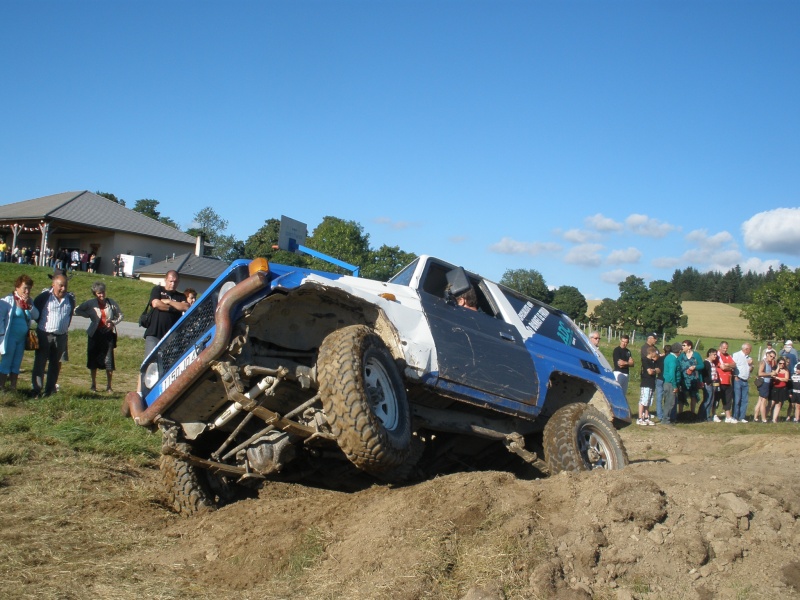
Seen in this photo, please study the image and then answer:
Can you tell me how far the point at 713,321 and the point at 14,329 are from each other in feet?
232

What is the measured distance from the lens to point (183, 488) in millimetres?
5734

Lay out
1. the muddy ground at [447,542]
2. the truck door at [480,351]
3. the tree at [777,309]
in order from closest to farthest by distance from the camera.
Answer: the muddy ground at [447,542] → the truck door at [480,351] → the tree at [777,309]

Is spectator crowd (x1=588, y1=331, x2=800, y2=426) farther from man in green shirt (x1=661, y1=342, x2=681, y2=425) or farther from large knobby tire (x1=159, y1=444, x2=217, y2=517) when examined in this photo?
large knobby tire (x1=159, y1=444, x2=217, y2=517)

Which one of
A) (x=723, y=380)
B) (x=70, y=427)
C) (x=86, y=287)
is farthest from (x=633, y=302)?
(x=70, y=427)

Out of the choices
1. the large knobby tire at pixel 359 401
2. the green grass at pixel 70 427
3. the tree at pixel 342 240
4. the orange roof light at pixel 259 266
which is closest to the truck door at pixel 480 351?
the large knobby tire at pixel 359 401

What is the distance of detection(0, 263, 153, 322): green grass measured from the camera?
26.0 meters

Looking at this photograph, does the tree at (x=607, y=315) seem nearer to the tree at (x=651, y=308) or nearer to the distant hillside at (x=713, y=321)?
the tree at (x=651, y=308)

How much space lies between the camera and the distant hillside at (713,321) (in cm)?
6283

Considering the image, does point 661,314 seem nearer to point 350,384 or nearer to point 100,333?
point 100,333

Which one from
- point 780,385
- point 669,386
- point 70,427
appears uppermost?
point 780,385

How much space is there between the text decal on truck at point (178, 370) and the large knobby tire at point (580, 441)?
10.6ft

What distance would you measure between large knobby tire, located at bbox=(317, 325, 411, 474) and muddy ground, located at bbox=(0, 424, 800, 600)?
0.42 metres

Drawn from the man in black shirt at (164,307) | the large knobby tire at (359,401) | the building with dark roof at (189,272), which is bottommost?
the large knobby tire at (359,401)

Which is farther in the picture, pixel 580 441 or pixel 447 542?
pixel 580 441
